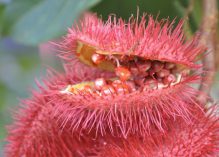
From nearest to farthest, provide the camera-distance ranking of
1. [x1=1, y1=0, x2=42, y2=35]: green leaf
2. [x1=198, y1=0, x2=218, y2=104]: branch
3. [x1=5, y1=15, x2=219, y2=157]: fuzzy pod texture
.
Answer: [x1=5, y1=15, x2=219, y2=157]: fuzzy pod texture < [x1=198, y1=0, x2=218, y2=104]: branch < [x1=1, y1=0, x2=42, y2=35]: green leaf

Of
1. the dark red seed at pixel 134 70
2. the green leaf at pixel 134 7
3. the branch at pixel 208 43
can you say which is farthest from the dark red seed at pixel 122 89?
the green leaf at pixel 134 7

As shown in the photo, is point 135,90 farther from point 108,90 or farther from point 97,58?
point 97,58

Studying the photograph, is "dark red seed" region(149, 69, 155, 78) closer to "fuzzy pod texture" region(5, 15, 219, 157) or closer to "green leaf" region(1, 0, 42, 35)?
"fuzzy pod texture" region(5, 15, 219, 157)

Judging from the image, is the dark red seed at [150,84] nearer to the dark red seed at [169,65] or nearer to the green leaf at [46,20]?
the dark red seed at [169,65]

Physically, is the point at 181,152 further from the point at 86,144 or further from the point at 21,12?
the point at 21,12

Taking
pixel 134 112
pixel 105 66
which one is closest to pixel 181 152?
pixel 134 112

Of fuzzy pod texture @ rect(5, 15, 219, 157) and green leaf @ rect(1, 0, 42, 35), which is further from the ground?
green leaf @ rect(1, 0, 42, 35)

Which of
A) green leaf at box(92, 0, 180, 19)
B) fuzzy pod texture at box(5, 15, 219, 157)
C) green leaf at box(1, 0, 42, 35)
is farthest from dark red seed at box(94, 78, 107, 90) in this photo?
green leaf at box(1, 0, 42, 35)
